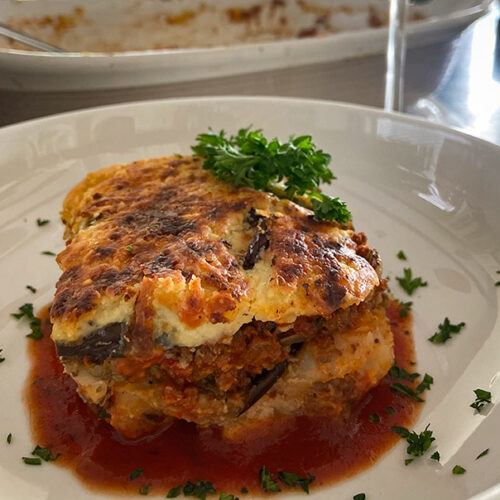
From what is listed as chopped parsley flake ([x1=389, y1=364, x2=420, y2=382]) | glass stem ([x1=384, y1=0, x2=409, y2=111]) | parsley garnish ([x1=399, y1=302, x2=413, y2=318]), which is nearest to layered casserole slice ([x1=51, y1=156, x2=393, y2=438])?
chopped parsley flake ([x1=389, y1=364, x2=420, y2=382])

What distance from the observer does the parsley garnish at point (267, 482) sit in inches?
77.4

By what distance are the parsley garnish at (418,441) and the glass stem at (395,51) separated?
2482mm

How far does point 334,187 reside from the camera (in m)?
3.41

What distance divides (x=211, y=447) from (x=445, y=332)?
1017mm

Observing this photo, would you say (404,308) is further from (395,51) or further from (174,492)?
(395,51)

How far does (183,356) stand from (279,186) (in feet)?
3.03

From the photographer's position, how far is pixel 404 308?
273cm

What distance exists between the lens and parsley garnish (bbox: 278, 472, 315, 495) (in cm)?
198

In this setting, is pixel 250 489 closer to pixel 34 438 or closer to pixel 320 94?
pixel 34 438

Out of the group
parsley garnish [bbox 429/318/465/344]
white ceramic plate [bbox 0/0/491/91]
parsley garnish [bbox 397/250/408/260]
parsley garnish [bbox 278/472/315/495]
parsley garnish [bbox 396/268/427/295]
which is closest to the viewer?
parsley garnish [bbox 278/472/315/495]

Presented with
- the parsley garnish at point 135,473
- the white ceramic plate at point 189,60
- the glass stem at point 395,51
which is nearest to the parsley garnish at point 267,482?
the parsley garnish at point 135,473

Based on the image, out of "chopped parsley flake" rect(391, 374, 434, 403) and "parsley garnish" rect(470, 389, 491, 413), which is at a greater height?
"parsley garnish" rect(470, 389, 491, 413)

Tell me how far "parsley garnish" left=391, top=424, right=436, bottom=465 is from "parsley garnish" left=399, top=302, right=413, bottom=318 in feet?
2.10

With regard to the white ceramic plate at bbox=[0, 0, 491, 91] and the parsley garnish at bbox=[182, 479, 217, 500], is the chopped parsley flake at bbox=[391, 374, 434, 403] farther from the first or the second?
the white ceramic plate at bbox=[0, 0, 491, 91]
